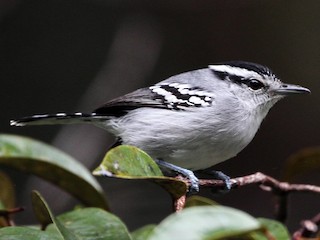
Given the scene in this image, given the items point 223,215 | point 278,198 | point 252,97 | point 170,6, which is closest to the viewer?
point 223,215

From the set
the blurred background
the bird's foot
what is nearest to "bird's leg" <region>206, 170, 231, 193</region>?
the bird's foot

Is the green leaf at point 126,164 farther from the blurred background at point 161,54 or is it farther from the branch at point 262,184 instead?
the blurred background at point 161,54

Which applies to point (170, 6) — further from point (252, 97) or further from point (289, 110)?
point (252, 97)

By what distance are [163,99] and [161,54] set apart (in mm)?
3171

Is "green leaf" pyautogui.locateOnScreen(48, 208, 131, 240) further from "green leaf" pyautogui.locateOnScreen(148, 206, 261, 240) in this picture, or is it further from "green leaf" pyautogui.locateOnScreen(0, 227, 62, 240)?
"green leaf" pyautogui.locateOnScreen(148, 206, 261, 240)

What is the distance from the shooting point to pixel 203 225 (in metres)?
Answer: 1.01

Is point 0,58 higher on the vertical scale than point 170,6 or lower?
lower

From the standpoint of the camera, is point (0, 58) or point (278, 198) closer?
point (278, 198)

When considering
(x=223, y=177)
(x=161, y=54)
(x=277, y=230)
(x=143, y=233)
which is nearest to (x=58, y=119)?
(x=223, y=177)

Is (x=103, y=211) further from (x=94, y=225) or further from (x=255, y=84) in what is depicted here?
(x=255, y=84)

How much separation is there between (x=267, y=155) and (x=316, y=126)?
549mm

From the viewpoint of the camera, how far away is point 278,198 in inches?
84.0

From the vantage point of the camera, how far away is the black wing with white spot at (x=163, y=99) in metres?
2.66

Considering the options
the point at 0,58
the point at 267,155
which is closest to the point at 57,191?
the point at 0,58
